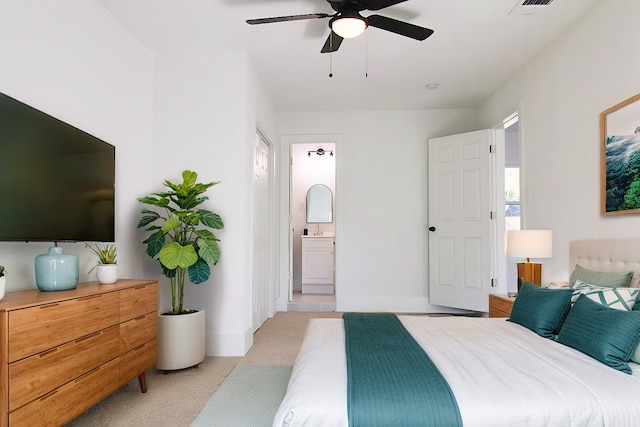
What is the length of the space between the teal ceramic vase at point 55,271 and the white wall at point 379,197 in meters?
3.46

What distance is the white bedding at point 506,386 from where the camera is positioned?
1.36 meters

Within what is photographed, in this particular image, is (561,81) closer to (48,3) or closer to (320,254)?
(48,3)

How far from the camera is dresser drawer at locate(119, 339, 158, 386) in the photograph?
2.42 metres

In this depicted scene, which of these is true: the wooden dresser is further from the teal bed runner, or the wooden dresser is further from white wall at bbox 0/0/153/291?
the teal bed runner

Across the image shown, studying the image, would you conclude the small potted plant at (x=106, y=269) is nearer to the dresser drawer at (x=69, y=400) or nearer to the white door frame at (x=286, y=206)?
the dresser drawer at (x=69, y=400)

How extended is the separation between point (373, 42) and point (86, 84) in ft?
7.22

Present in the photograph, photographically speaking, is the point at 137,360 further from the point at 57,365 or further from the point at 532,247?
the point at 532,247

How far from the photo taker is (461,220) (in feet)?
16.6

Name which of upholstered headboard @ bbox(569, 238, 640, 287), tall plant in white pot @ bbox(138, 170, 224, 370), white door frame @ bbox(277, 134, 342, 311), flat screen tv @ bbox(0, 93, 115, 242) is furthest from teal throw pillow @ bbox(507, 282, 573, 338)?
white door frame @ bbox(277, 134, 342, 311)

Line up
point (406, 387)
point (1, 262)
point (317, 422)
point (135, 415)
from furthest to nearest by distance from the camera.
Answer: point (135, 415)
point (1, 262)
point (406, 387)
point (317, 422)

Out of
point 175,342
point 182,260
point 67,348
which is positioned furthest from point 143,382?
point 67,348

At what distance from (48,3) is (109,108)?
77 centimetres

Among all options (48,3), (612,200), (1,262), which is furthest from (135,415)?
(612,200)

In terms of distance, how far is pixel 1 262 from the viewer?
84.2 inches
